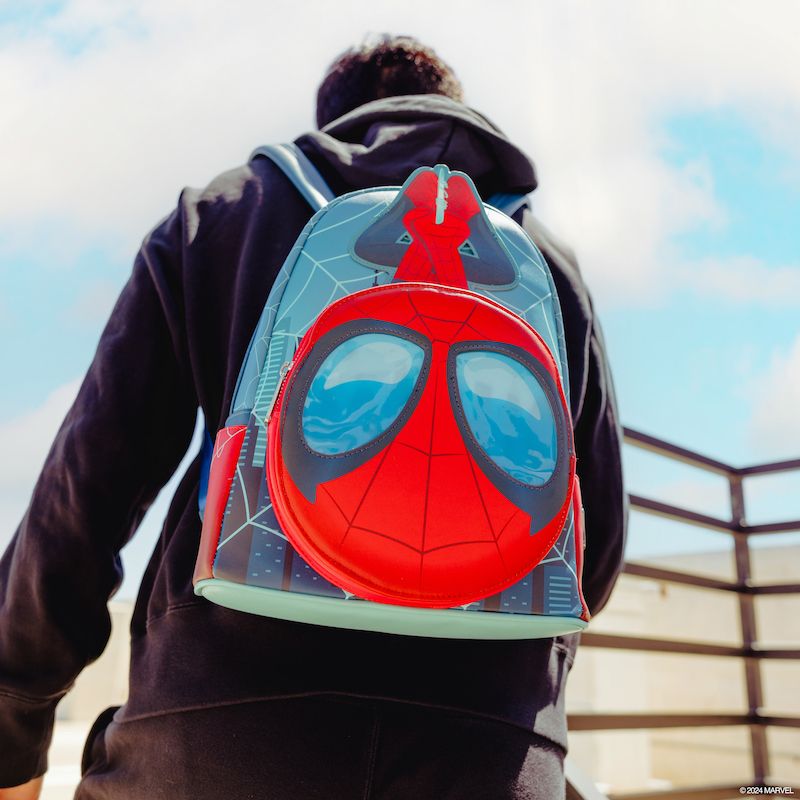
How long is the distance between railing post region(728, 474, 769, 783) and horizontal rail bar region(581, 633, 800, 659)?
1.9 inches

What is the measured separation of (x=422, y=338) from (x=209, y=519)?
30 centimetres

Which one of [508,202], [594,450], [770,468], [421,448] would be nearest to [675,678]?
[770,468]

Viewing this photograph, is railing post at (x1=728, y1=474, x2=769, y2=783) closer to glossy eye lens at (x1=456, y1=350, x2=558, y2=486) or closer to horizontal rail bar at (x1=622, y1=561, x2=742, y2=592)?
horizontal rail bar at (x1=622, y1=561, x2=742, y2=592)

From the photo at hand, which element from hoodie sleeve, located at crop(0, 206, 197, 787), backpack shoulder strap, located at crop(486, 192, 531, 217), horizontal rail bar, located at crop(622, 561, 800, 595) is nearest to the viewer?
hoodie sleeve, located at crop(0, 206, 197, 787)

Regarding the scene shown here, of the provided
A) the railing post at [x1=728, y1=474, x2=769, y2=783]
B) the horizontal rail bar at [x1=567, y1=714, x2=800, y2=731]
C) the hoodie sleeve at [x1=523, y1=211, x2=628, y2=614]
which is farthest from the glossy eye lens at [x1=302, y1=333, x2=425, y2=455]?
the railing post at [x1=728, y1=474, x2=769, y2=783]

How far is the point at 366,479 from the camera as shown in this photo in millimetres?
623

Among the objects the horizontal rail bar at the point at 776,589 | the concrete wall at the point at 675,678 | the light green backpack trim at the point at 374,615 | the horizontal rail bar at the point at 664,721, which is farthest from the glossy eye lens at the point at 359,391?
the concrete wall at the point at 675,678

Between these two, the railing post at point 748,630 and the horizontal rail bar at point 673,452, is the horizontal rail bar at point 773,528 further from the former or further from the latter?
the horizontal rail bar at point 673,452

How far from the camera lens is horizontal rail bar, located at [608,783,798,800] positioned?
203 centimetres

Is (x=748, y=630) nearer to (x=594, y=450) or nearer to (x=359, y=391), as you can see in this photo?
(x=594, y=450)

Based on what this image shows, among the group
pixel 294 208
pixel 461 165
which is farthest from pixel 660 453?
pixel 294 208

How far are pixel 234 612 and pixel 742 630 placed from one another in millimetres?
2838

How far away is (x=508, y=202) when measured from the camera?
38.9 inches

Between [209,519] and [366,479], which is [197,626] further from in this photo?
[366,479]
